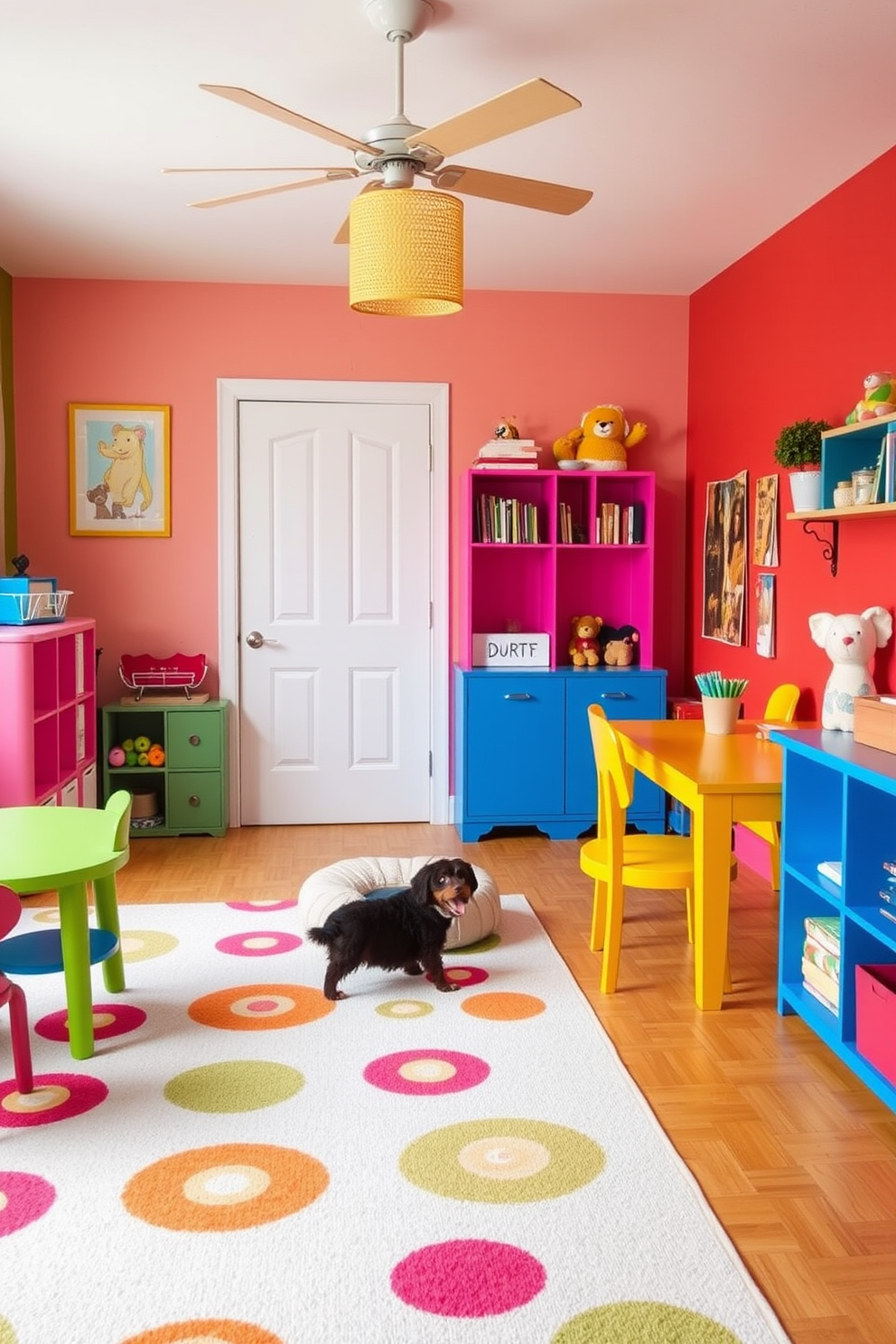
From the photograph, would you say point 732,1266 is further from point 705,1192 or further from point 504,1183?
point 504,1183

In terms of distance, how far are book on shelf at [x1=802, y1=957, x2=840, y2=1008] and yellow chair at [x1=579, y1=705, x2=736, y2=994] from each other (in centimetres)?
26

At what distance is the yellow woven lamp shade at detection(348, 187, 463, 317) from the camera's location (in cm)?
281

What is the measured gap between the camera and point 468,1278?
2027mm

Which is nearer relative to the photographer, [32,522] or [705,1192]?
[705,1192]

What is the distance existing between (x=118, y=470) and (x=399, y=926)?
3.21 metres

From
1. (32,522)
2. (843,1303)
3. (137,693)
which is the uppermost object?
(32,522)

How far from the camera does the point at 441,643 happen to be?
5.80 m

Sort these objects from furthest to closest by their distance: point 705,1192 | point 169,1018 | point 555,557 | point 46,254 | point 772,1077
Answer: point 555,557 → point 46,254 → point 169,1018 → point 772,1077 → point 705,1192

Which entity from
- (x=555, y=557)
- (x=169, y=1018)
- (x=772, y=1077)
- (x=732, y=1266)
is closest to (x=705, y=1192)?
(x=732, y=1266)

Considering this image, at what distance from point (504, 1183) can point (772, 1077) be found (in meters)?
0.86

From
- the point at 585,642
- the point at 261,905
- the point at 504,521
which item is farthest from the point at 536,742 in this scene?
the point at 261,905

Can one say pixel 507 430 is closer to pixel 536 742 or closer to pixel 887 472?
pixel 536 742

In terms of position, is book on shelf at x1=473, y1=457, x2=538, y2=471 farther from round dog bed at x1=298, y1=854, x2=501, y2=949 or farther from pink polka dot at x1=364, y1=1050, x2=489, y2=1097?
pink polka dot at x1=364, y1=1050, x2=489, y2=1097

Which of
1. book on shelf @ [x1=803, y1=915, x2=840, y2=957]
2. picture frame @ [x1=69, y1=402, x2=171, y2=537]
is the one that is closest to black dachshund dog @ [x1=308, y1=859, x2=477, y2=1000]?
book on shelf @ [x1=803, y1=915, x2=840, y2=957]
